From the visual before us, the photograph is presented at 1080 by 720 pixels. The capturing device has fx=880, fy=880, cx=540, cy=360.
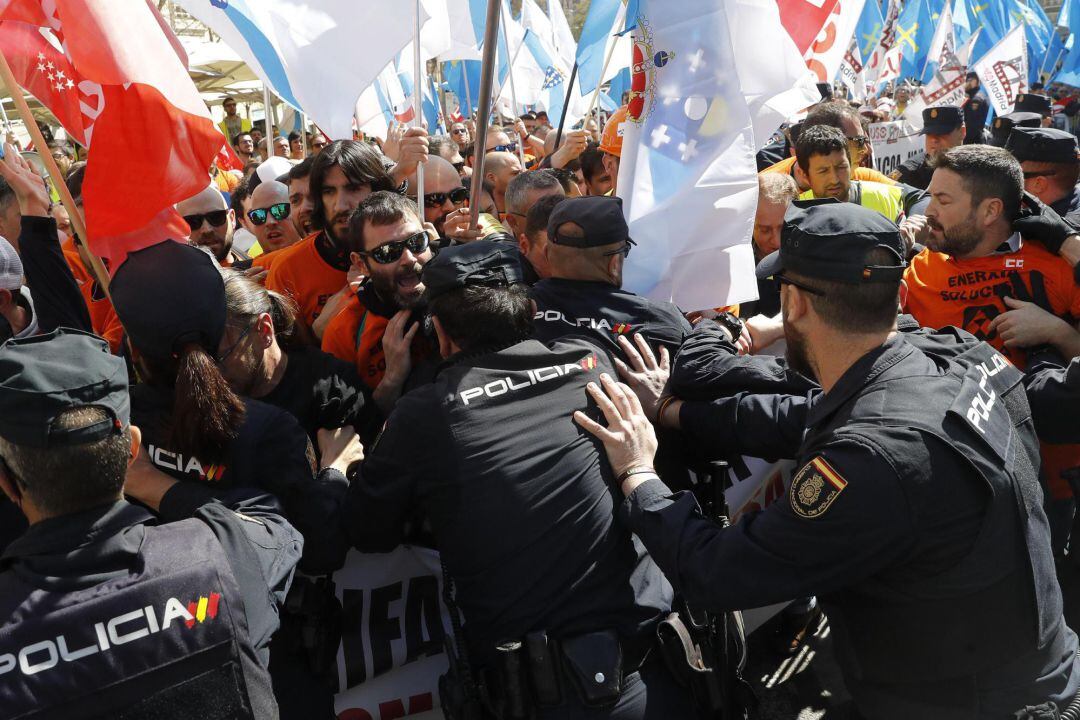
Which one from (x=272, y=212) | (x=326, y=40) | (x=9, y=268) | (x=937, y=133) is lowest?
(x=937, y=133)

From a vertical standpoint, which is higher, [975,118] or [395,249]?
[395,249]

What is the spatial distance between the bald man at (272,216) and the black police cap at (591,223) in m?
2.44

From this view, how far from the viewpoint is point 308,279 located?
415 centimetres

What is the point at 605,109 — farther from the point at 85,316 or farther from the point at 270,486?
the point at 270,486

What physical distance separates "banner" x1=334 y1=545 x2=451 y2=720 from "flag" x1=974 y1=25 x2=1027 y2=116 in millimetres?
9536

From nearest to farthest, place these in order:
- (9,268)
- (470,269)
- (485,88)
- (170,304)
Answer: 1. (170,304)
2. (470,269)
3. (485,88)
4. (9,268)

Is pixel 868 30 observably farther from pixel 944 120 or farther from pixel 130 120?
pixel 130 120

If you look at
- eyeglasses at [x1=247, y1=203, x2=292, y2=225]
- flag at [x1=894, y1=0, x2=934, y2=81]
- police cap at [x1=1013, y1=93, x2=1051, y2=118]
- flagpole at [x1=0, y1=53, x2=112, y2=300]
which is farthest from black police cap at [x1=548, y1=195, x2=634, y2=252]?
flag at [x1=894, y1=0, x2=934, y2=81]

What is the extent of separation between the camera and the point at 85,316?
3506mm

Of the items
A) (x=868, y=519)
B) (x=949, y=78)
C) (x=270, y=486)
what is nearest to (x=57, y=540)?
(x=270, y=486)

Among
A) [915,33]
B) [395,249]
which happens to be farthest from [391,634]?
[915,33]

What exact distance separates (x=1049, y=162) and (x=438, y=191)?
3247 mm

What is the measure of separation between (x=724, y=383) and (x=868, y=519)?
107 centimetres

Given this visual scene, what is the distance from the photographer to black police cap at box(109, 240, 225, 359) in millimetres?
2303
